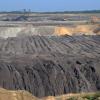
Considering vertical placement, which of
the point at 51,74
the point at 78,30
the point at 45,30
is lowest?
the point at 78,30

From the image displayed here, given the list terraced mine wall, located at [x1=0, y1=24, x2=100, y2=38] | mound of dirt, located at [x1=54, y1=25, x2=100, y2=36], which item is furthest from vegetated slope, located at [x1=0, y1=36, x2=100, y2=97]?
mound of dirt, located at [x1=54, y1=25, x2=100, y2=36]

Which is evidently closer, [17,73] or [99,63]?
[17,73]

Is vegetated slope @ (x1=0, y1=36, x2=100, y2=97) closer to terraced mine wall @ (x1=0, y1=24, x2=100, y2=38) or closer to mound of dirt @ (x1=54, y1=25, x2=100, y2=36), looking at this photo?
terraced mine wall @ (x1=0, y1=24, x2=100, y2=38)

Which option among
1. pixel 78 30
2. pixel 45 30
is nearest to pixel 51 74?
pixel 45 30

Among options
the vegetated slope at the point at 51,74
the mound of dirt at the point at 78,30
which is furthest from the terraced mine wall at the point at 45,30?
the vegetated slope at the point at 51,74

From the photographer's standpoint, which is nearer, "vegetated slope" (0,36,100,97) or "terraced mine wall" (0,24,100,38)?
"vegetated slope" (0,36,100,97)

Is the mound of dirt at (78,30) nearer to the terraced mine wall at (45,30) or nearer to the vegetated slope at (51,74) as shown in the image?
the terraced mine wall at (45,30)

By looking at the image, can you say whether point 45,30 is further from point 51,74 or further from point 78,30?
point 51,74

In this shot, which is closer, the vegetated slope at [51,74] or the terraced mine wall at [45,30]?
the vegetated slope at [51,74]

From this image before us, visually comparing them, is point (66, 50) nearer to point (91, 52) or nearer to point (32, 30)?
point (91, 52)

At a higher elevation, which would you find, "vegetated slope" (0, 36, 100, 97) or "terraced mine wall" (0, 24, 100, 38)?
"vegetated slope" (0, 36, 100, 97)

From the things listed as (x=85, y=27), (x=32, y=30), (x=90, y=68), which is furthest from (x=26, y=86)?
(x=85, y=27)
